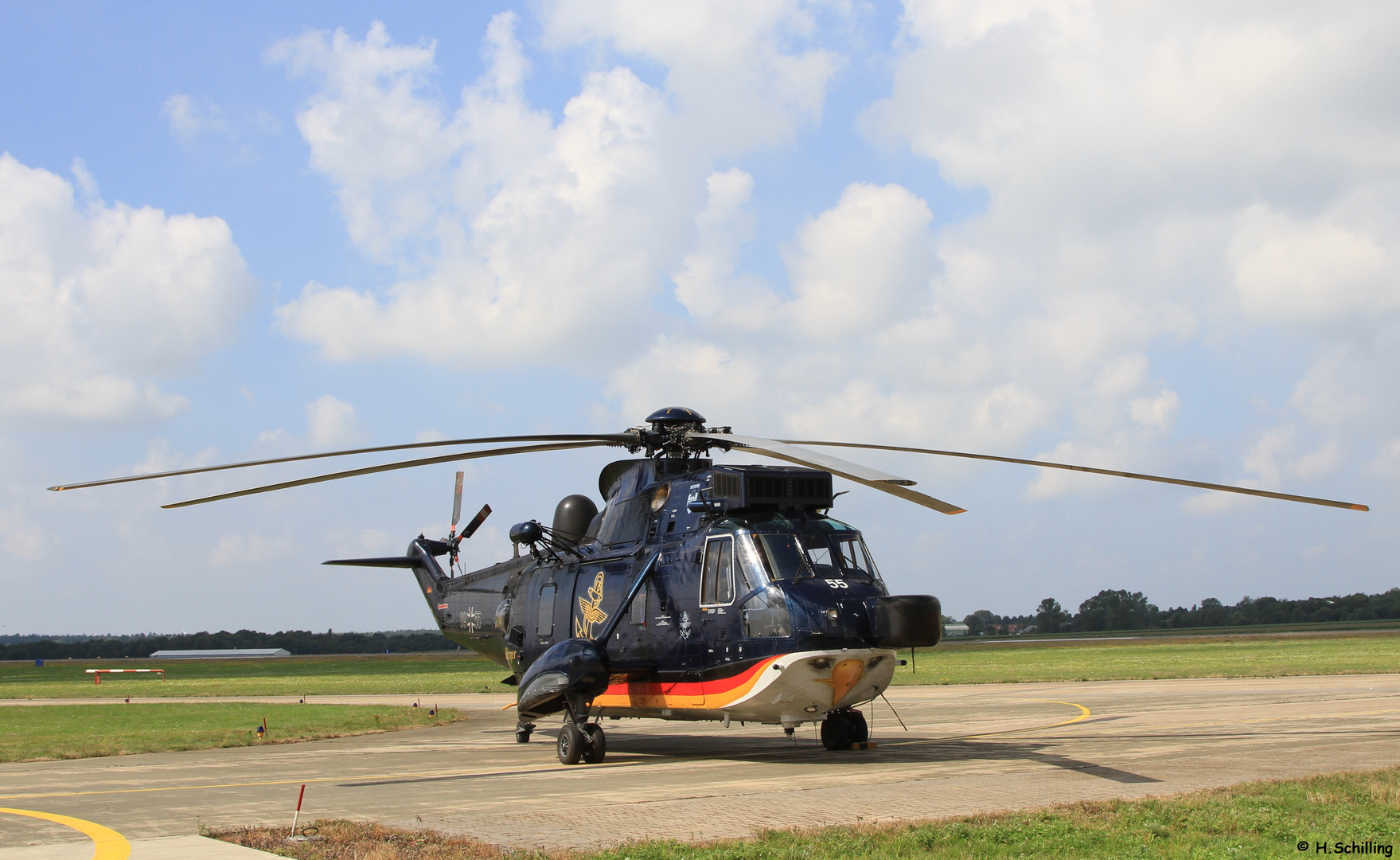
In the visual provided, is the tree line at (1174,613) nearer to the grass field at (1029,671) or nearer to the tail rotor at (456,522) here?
the grass field at (1029,671)

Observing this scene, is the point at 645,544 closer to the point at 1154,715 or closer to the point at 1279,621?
the point at 1154,715

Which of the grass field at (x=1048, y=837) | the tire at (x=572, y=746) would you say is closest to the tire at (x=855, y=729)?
the tire at (x=572, y=746)

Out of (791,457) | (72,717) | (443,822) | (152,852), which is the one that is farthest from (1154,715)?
(72,717)

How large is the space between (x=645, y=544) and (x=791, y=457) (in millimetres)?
4528

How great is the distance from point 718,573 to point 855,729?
3300 mm

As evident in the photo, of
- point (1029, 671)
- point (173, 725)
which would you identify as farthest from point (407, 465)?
point (1029, 671)

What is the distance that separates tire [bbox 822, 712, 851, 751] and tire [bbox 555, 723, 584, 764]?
143 inches

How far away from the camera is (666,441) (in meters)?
17.8

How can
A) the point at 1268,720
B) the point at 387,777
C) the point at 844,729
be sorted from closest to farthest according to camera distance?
the point at 387,777 < the point at 844,729 < the point at 1268,720

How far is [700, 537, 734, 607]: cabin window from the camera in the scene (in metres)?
15.2

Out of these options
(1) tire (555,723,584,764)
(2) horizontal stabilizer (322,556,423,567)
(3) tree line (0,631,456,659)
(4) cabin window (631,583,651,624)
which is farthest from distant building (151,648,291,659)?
(4) cabin window (631,583,651,624)

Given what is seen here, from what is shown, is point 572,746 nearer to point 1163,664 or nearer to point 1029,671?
point 1029,671

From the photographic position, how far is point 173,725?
25125 mm

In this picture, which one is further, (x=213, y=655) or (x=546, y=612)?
(x=213, y=655)
